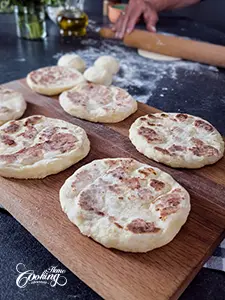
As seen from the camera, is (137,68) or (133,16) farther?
(133,16)

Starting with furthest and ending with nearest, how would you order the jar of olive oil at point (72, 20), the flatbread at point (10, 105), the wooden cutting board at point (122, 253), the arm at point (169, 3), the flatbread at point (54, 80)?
the arm at point (169, 3), the jar of olive oil at point (72, 20), the flatbread at point (54, 80), the flatbread at point (10, 105), the wooden cutting board at point (122, 253)

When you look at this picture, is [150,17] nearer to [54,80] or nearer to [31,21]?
[31,21]

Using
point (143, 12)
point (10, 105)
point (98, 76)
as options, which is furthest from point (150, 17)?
point (10, 105)

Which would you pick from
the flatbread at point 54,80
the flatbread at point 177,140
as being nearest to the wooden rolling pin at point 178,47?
the flatbread at point 54,80

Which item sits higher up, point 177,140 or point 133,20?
point 133,20

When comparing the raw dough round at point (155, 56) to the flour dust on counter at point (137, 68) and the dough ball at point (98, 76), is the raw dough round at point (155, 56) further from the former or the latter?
the dough ball at point (98, 76)

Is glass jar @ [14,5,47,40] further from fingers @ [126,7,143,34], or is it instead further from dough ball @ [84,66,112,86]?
dough ball @ [84,66,112,86]

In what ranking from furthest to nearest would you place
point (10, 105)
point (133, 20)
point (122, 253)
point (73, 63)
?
point (133, 20)
point (73, 63)
point (10, 105)
point (122, 253)
